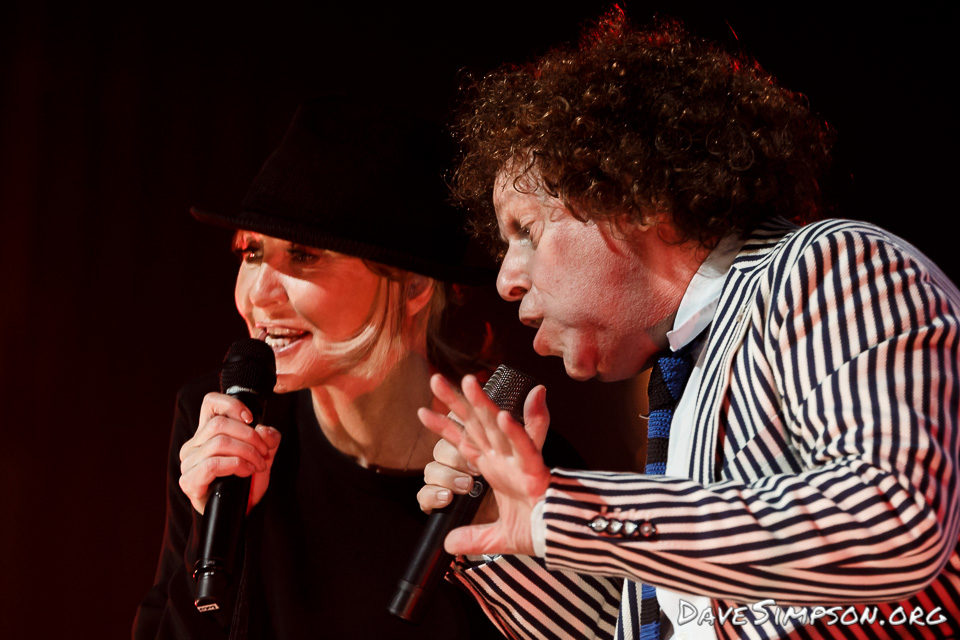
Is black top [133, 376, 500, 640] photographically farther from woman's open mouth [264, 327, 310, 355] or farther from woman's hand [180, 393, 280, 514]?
woman's hand [180, 393, 280, 514]

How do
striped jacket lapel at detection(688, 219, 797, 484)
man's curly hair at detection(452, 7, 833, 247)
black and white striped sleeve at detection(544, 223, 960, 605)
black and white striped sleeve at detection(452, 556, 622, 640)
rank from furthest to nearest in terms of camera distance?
black and white striped sleeve at detection(452, 556, 622, 640) → man's curly hair at detection(452, 7, 833, 247) → striped jacket lapel at detection(688, 219, 797, 484) → black and white striped sleeve at detection(544, 223, 960, 605)

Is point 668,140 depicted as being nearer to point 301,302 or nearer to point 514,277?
point 514,277

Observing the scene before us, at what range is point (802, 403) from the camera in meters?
0.98

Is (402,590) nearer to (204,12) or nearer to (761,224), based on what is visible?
(761,224)

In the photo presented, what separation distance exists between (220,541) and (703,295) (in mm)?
843

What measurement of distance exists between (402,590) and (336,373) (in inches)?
32.5

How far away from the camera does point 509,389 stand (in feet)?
4.77

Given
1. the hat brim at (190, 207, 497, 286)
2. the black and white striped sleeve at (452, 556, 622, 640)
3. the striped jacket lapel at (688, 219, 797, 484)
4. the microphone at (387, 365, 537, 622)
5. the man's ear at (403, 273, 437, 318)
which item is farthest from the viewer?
the man's ear at (403, 273, 437, 318)

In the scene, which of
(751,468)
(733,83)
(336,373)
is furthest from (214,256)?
(751,468)

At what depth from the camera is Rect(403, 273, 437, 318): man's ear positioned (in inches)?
84.9

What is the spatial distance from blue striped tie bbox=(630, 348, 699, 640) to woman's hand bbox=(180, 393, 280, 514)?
25.6 inches

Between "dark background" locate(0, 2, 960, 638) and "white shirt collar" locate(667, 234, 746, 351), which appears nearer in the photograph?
"white shirt collar" locate(667, 234, 746, 351)

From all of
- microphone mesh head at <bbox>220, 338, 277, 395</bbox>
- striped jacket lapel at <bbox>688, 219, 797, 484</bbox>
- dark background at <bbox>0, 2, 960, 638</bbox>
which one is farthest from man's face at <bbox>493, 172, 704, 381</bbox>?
dark background at <bbox>0, 2, 960, 638</bbox>

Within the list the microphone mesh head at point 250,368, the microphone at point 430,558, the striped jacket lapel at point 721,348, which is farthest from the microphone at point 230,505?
the striped jacket lapel at point 721,348
